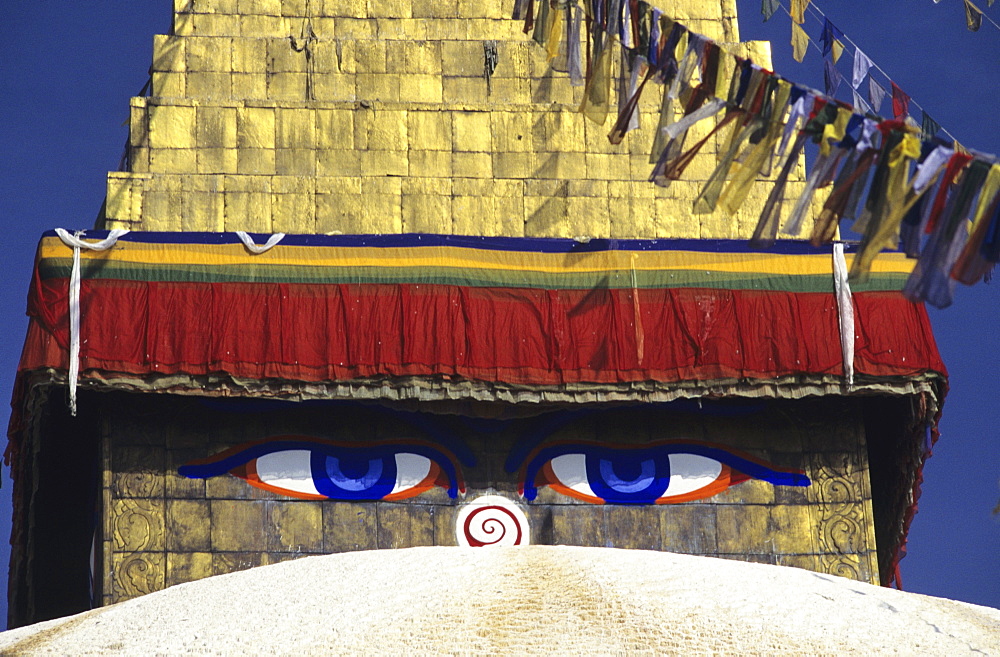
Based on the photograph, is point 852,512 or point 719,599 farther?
point 852,512

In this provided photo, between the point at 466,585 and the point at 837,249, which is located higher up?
the point at 837,249

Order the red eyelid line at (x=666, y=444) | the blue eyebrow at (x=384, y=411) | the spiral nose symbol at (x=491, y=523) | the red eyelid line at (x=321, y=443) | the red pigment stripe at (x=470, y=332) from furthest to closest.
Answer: the red eyelid line at (x=666, y=444) < the blue eyebrow at (x=384, y=411) < the red eyelid line at (x=321, y=443) < the spiral nose symbol at (x=491, y=523) < the red pigment stripe at (x=470, y=332)

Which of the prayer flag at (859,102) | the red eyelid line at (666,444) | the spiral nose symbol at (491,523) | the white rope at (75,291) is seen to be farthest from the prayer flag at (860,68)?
the white rope at (75,291)

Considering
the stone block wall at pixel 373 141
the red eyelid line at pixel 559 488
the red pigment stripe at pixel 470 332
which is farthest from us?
the stone block wall at pixel 373 141

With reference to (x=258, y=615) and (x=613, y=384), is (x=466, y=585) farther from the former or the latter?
(x=613, y=384)

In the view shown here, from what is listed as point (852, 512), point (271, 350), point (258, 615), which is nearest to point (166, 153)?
point (271, 350)

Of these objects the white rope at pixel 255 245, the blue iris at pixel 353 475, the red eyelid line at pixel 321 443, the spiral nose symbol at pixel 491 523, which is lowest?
the spiral nose symbol at pixel 491 523

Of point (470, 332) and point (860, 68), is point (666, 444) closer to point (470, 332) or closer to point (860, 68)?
point (470, 332)

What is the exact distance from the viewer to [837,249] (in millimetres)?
13688

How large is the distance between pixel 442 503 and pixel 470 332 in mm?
1510

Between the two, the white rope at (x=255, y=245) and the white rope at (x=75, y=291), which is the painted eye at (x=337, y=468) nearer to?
the white rope at (x=75, y=291)

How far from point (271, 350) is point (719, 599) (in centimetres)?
659

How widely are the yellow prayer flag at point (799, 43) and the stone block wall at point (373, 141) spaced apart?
0.41m

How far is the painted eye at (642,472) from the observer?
1360 cm
